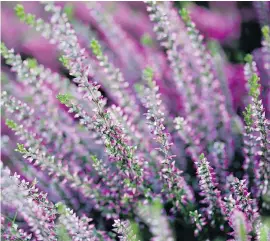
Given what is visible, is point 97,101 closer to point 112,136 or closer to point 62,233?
point 112,136

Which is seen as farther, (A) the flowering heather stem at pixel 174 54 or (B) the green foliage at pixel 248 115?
(A) the flowering heather stem at pixel 174 54

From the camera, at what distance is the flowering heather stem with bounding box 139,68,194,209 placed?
108cm

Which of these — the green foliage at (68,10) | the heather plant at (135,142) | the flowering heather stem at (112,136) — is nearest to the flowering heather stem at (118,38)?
the heather plant at (135,142)

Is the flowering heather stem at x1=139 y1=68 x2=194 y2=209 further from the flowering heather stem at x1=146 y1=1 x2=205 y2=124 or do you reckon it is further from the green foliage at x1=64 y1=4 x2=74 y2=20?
the green foliage at x1=64 y1=4 x2=74 y2=20

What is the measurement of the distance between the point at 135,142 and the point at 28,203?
36cm

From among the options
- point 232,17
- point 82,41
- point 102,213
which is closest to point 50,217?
point 102,213

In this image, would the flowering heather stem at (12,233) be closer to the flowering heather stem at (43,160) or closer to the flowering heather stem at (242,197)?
the flowering heather stem at (43,160)

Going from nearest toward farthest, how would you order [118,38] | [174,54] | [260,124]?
[260,124], [174,54], [118,38]

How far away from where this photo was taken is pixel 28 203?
101cm

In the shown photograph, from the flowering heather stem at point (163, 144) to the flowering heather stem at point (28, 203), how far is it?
269 mm

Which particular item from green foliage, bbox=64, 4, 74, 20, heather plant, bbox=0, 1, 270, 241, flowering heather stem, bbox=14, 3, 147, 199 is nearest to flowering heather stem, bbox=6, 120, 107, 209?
heather plant, bbox=0, 1, 270, 241

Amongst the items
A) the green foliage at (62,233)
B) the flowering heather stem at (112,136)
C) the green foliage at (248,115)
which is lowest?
the green foliage at (62,233)

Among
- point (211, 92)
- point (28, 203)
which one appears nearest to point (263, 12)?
point (211, 92)

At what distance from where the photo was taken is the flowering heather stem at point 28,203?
39.6 inches
